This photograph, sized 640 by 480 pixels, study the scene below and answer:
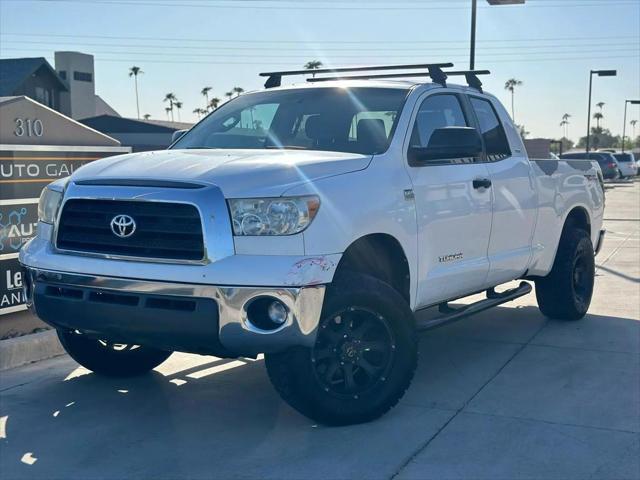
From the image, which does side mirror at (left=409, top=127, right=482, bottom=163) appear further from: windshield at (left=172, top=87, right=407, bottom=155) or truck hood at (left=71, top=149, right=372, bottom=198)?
truck hood at (left=71, top=149, right=372, bottom=198)

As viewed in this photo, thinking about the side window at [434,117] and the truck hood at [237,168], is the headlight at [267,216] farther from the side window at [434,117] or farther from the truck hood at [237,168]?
the side window at [434,117]

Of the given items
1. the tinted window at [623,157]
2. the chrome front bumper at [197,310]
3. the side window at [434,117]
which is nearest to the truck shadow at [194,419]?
the chrome front bumper at [197,310]

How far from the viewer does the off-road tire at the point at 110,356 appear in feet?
18.9

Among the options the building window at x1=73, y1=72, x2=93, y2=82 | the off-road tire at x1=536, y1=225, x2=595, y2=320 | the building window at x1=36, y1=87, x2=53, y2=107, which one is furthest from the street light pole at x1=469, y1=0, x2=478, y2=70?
the building window at x1=73, y1=72, x2=93, y2=82

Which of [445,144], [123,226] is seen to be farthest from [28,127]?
[445,144]

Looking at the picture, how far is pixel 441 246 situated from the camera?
18.5ft

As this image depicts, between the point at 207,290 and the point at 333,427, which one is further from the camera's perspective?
the point at 333,427

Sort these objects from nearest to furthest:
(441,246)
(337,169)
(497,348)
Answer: (337,169) < (441,246) < (497,348)

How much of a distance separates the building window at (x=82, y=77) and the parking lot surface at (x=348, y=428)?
54.5 metres

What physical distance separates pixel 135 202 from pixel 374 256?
1489 millimetres

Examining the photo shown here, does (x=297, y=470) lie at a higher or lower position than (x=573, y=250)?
lower

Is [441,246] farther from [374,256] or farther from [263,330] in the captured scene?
[263,330]

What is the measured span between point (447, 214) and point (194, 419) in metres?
2.08

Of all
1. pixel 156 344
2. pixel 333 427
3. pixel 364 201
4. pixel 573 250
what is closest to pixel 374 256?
pixel 364 201
